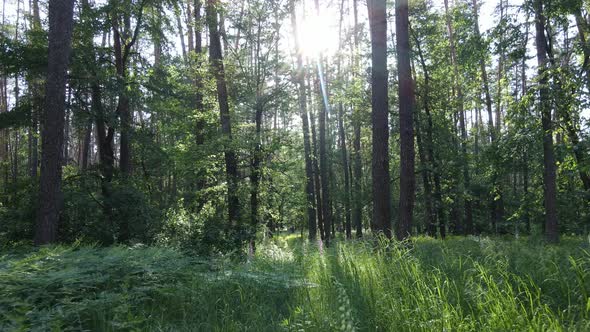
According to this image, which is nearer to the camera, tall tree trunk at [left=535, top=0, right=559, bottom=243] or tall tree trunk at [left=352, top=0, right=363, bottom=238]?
tall tree trunk at [left=535, top=0, right=559, bottom=243]

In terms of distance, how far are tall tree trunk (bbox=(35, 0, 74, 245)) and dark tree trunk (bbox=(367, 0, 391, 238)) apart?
7142 millimetres

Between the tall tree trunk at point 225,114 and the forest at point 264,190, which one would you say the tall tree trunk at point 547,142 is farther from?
the tall tree trunk at point 225,114

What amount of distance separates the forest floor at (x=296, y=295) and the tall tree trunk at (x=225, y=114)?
8288 mm

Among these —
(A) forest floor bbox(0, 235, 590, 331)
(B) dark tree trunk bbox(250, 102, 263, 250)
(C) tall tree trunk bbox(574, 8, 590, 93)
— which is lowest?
(A) forest floor bbox(0, 235, 590, 331)

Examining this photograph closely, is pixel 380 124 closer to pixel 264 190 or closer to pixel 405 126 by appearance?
pixel 405 126

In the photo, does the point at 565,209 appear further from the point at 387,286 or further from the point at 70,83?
the point at 70,83

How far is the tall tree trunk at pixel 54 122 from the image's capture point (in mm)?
8836

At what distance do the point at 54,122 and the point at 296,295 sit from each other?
7.53 meters

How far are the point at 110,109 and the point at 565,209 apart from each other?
23.1 meters

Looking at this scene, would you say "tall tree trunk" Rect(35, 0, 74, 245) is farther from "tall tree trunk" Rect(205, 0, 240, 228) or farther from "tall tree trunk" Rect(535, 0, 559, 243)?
"tall tree trunk" Rect(535, 0, 559, 243)

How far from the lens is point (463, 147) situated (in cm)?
2067

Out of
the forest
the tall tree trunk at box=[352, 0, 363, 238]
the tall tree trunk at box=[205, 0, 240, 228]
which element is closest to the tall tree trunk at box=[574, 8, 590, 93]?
the forest

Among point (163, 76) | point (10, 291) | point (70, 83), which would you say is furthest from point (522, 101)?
point (70, 83)

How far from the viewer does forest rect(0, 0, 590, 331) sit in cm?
397
